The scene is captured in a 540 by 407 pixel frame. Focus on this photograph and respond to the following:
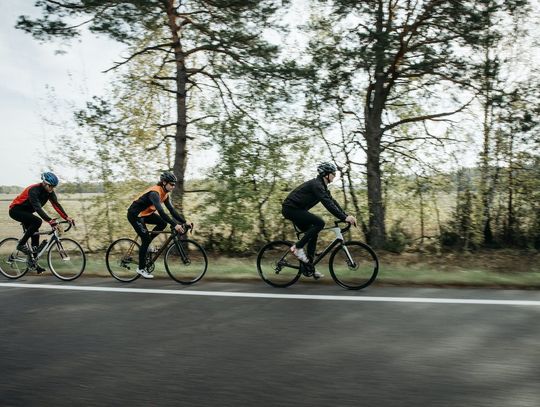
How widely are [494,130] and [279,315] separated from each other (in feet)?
29.6

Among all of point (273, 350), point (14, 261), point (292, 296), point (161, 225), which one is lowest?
point (273, 350)

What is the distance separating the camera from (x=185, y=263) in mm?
7836

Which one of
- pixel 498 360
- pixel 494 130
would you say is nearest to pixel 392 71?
pixel 494 130

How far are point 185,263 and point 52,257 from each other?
2.61m

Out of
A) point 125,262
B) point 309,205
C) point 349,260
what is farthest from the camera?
point 125,262

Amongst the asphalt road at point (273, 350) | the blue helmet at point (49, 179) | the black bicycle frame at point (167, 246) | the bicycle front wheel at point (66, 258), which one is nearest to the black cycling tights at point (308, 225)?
the asphalt road at point (273, 350)

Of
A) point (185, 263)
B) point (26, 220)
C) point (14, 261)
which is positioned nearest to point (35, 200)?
point (26, 220)

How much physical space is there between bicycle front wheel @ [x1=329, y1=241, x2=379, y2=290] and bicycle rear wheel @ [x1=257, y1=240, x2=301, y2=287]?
67 centimetres

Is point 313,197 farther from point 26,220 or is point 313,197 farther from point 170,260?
point 26,220

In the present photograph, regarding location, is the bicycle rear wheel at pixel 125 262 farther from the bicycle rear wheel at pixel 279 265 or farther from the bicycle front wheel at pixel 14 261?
the bicycle rear wheel at pixel 279 265

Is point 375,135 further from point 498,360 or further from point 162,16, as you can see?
point 498,360

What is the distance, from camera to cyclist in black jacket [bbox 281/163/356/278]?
7.02 metres

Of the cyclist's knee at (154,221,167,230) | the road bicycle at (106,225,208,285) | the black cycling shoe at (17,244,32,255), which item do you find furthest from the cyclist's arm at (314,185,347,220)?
the black cycling shoe at (17,244,32,255)

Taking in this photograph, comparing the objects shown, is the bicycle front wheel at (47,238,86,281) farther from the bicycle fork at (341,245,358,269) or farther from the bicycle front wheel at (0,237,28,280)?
the bicycle fork at (341,245,358,269)
